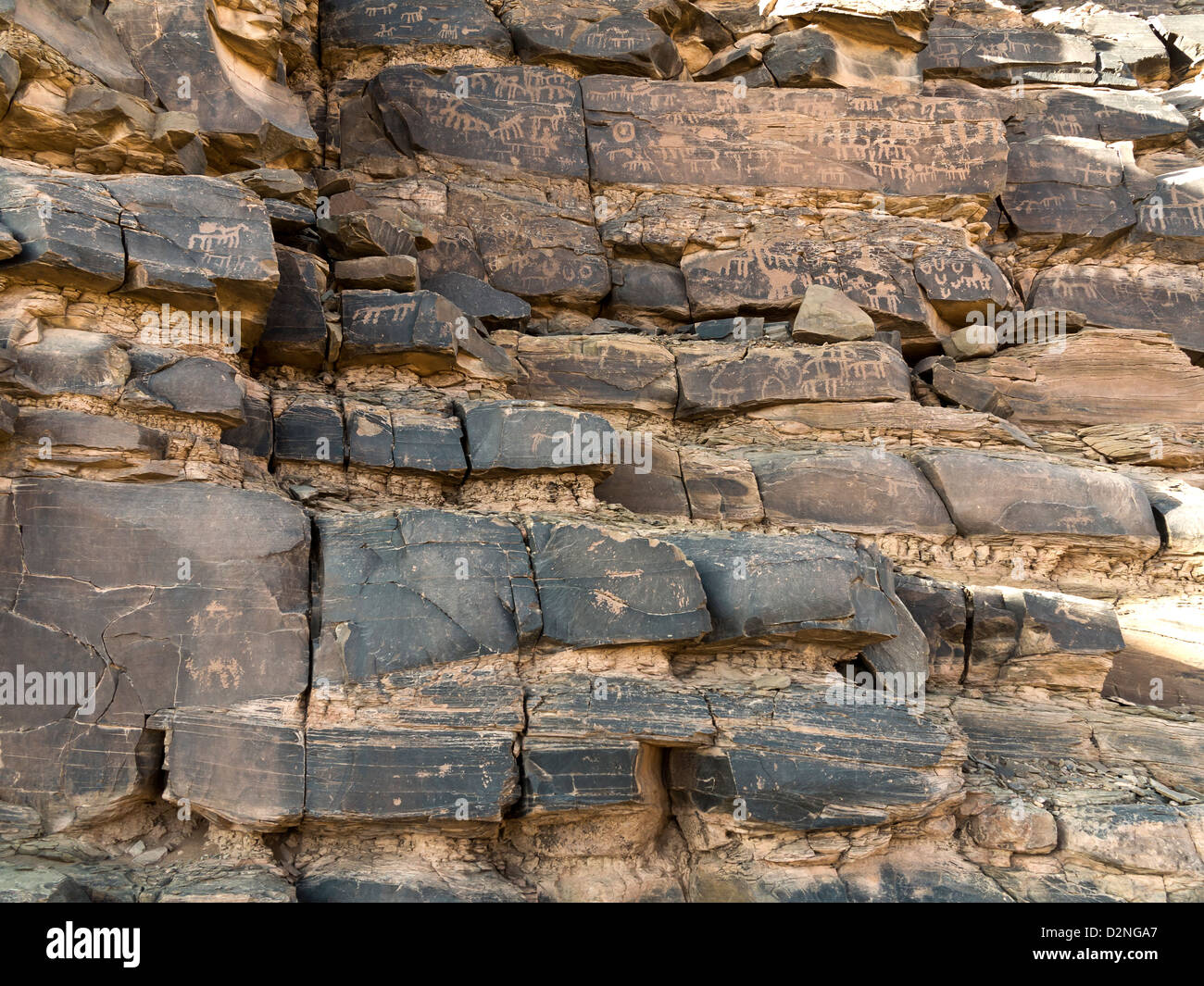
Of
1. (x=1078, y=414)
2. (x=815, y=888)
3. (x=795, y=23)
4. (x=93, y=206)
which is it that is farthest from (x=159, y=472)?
(x=795, y=23)

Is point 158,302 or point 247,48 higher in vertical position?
point 247,48

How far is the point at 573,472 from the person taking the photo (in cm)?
799

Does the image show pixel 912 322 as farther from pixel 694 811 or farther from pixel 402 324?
pixel 694 811

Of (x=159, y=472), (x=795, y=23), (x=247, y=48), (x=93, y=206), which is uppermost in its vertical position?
(x=795, y=23)

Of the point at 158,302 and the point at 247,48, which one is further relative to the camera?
Result: the point at 247,48

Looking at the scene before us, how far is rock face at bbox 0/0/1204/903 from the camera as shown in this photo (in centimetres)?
618

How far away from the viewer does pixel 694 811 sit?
655 centimetres

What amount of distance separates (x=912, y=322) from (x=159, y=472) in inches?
328

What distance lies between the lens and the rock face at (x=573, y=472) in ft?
20.3

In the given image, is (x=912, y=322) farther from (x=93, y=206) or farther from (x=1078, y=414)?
(x=93, y=206)

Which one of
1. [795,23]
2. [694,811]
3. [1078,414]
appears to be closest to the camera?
[694,811]

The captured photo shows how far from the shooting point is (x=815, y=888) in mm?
6250

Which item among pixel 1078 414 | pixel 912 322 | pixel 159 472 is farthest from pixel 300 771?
pixel 1078 414

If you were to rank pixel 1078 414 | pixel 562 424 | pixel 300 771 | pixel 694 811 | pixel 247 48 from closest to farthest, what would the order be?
pixel 300 771
pixel 694 811
pixel 562 424
pixel 247 48
pixel 1078 414
